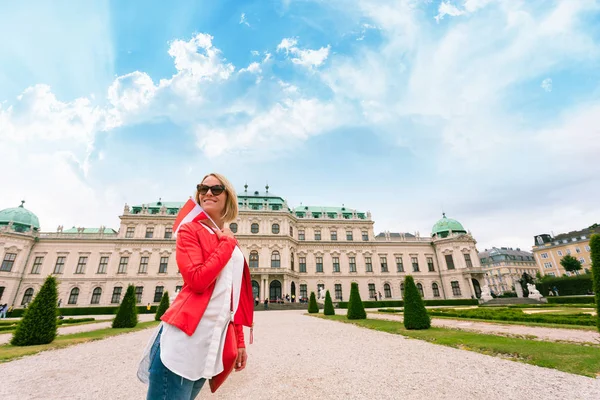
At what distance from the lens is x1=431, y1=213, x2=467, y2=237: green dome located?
146 ft

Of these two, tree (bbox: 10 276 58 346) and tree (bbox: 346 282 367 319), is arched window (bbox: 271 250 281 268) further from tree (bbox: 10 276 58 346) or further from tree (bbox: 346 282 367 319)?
tree (bbox: 10 276 58 346)

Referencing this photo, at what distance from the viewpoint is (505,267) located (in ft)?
278

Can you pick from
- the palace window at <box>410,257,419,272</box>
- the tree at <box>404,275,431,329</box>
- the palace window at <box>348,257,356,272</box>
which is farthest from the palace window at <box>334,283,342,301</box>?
the tree at <box>404,275,431,329</box>

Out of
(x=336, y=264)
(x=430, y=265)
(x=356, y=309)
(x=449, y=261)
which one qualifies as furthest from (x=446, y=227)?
(x=356, y=309)

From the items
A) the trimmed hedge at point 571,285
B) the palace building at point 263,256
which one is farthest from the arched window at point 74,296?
the trimmed hedge at point 571,285

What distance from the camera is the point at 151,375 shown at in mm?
1737

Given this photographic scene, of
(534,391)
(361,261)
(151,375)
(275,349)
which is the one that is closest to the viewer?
(151,375)

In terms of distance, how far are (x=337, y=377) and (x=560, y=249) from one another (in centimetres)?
8239

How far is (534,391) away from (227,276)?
17.1ft

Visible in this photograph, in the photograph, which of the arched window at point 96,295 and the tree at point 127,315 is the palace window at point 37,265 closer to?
the arched window at point 96,295

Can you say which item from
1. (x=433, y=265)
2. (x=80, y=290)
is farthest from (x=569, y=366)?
(x=80, y=290)

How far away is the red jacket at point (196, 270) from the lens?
1.73 meters

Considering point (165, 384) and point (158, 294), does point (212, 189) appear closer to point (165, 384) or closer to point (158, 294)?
point (165, 384)

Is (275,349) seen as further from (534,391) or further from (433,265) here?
(433,265)
